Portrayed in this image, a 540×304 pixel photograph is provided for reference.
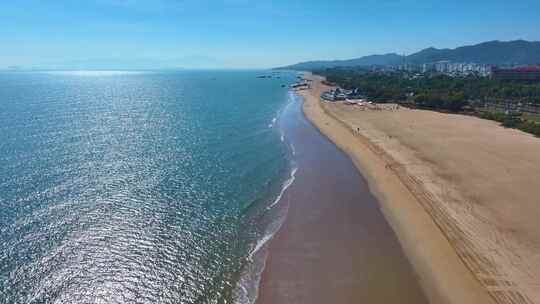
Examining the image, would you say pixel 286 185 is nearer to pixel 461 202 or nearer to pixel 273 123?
pixel 461 202

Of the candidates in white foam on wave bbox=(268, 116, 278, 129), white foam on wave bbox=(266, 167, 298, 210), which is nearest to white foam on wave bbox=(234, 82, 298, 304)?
white foam on wave bbox=(266, 167, 298, 210)

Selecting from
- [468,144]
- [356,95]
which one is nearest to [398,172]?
[468,144]

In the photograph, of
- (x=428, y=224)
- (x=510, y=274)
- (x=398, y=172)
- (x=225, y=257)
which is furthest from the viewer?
(x=398, y=172)

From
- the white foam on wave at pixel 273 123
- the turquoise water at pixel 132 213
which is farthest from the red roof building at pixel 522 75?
the turquoise water at pixel 132 213

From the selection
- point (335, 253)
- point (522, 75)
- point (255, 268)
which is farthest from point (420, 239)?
point (522, 75)

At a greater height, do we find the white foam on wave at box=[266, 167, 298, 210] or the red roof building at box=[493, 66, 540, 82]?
the red roof building at box=[493, 66, 540, 82]

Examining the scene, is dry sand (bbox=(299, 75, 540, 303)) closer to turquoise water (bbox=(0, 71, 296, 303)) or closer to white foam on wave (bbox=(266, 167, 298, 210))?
white foam on wave (bbox=(266, 167, 298, 210))

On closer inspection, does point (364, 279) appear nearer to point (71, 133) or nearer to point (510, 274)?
point (510, 274)
